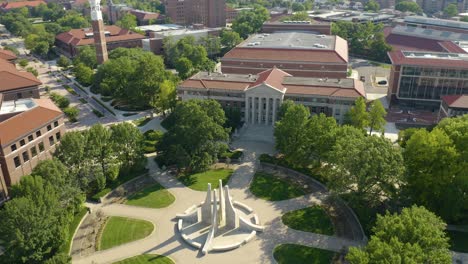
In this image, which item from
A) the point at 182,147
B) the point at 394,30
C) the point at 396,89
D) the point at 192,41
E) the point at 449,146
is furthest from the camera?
the point at 394,30

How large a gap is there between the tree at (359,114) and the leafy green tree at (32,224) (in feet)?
204

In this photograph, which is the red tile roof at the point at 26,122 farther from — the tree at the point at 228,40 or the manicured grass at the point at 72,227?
the tree at the point at 228,40

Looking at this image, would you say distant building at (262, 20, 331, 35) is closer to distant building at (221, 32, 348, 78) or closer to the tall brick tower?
distant building at (221, 32, 348, 78)

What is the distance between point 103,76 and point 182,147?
209ft

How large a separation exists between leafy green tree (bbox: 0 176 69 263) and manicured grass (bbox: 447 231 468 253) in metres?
57.0

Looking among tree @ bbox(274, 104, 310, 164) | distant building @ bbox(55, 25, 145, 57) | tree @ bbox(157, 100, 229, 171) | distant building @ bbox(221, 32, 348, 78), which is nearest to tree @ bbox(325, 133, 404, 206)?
tree @ bbox(274, 104, 310, 164)

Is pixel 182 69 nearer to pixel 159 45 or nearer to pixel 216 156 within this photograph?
pixel 159 45

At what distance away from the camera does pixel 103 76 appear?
404 ft

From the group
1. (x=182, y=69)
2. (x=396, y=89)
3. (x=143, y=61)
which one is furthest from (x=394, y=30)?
(x=143, y=61)

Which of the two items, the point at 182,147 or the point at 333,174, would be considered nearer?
the point at 333,174

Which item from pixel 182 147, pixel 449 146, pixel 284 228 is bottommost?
pixel 284 228

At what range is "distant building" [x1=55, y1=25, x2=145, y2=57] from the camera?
17512 cm

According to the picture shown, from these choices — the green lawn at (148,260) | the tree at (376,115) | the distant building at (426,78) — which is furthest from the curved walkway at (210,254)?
the distant building at (426,78)

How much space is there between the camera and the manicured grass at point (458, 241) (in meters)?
54.4
